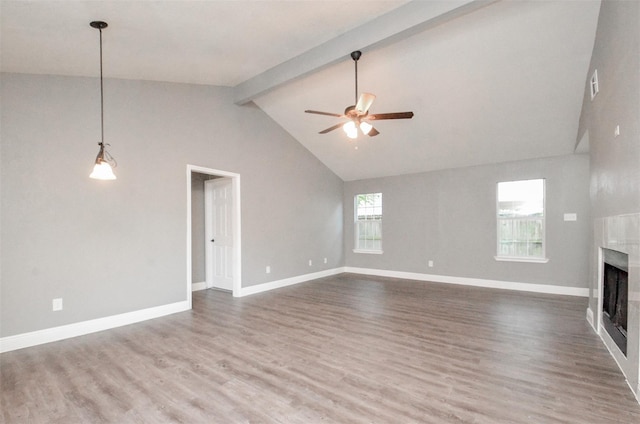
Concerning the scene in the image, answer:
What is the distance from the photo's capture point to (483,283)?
6227mm

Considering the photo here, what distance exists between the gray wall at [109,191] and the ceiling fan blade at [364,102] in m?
2.76

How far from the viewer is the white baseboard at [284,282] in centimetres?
568

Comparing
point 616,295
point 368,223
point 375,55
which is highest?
point 375,55

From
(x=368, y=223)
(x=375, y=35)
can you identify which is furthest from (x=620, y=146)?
(x=368, y=223)

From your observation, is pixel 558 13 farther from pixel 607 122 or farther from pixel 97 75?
pixel 97 75

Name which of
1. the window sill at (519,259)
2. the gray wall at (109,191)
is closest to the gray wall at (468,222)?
the window sill at (519,259)

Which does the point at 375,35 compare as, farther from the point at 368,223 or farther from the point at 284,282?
the point at 368,223

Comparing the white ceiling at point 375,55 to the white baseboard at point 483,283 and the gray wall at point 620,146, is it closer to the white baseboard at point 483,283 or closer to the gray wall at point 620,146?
the gray wall at point 620,146

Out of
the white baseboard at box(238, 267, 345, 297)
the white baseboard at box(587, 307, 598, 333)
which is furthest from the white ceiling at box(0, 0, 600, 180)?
the white baseboard at box(238, 267, 345, 297)

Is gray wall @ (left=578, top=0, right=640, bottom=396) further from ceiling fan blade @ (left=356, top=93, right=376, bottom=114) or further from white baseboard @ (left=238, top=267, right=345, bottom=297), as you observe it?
white baseboard @ (left=238, top=267, right=345, bottom=297)

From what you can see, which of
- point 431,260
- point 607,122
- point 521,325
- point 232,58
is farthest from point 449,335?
point 232,58

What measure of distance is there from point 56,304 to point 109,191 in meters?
1.42

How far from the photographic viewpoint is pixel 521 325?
393 cm

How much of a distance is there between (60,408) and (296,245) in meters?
4.67
